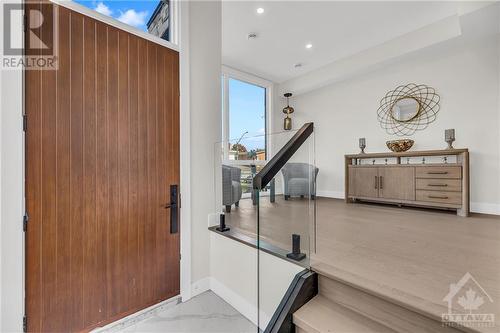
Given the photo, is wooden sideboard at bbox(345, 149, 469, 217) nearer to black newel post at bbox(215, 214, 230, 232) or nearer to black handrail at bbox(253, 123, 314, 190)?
black handrail at bbox(253, 123, 314, 190)

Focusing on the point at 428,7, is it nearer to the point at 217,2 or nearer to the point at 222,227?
the point at 217,2

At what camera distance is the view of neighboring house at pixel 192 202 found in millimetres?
1356

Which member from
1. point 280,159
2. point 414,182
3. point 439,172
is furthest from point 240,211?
point 439,172

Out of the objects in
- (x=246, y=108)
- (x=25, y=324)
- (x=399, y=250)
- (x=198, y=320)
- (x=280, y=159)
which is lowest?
(x=198, y=320)

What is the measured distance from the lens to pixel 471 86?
11.6ft

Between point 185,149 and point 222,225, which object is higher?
point 185,149

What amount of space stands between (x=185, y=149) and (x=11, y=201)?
117cm

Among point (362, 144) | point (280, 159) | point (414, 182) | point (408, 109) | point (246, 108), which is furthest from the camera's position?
point (246, 108)

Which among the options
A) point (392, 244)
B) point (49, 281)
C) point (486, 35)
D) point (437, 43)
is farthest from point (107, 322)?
point (486, 35)

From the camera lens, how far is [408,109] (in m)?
4.14

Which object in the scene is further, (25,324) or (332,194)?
→ (332,194)

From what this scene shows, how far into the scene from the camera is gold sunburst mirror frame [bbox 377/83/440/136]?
12.9ft

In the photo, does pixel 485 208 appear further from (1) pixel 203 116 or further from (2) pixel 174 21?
(2) pixel 174 21

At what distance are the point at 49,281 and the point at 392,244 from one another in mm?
2617
